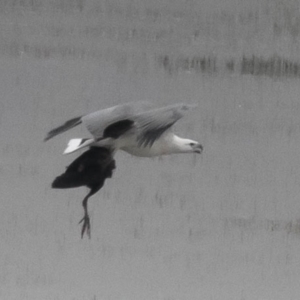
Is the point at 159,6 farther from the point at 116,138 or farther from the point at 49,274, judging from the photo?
the point at 116,138

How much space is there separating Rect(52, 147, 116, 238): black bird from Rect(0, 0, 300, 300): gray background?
1528 millimetres

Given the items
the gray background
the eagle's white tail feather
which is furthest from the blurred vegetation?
the eagle's white tail feather

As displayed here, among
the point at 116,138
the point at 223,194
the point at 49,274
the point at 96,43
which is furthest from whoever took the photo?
the point at 96,43

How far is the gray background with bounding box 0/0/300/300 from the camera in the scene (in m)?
3.40

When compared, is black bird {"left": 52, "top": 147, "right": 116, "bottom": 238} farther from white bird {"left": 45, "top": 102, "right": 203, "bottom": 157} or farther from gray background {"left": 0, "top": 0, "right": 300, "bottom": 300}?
gray background {"left": 0, "top": 0, "right": 300, "bottom": 300}

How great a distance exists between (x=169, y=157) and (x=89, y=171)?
1870 mm

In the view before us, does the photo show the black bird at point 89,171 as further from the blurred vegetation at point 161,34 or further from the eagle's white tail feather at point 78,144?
the blurred vegetation at point 161,34

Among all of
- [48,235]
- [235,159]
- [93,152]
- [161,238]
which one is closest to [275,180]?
[235,159]

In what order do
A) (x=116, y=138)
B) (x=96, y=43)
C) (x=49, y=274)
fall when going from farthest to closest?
1. (x=96, y=43)
2. (x=49, y=274)
3. (x=116, y=138)

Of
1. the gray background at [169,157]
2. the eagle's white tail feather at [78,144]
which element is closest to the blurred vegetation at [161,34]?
the gray background at [169,157]

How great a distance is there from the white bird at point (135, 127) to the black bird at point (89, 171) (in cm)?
1

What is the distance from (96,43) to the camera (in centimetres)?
387

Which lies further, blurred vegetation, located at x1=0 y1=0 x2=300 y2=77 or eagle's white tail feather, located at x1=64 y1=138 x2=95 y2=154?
blurred vegetation, located at x1=0 y1=0 x2=300 y2=77

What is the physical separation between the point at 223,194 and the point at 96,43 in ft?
1.98
